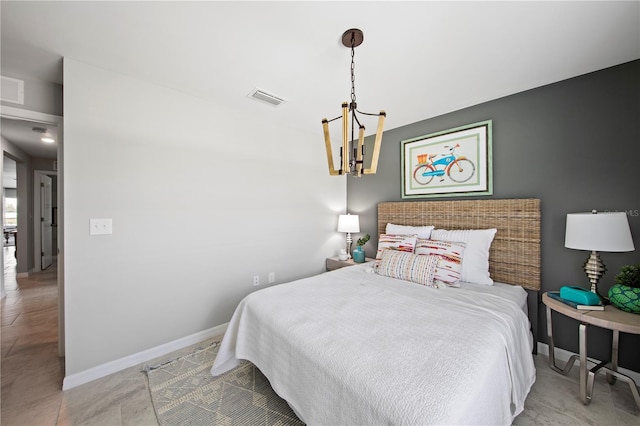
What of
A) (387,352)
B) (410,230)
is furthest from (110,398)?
(410,230)

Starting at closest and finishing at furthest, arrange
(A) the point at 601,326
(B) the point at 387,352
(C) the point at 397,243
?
1. (B) the point at 387,352
2. (A) the point at 601,326
3. (C) the point at 397,243

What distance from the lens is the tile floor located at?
5.02 feet

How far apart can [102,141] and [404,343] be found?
2.65m

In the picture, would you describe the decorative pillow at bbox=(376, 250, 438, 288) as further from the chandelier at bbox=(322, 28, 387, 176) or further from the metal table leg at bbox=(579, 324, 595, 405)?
the chandelier at bbox=(322, 28, 387, 176)

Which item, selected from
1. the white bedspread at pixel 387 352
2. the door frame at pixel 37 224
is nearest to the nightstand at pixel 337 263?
the white bedspread at pixel 387 352

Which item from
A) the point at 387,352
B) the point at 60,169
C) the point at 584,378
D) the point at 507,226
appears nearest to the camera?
the point at 387,352

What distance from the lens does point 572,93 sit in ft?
6.85

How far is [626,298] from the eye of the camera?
1.60 m

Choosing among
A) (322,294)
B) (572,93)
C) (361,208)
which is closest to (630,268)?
(572,93)

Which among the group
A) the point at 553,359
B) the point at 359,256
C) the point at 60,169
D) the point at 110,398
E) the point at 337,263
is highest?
the point at 60,169

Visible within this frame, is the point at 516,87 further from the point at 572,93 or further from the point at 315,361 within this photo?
the point at 315,361

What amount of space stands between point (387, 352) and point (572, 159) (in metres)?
2.36

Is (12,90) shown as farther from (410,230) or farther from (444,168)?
(444,168)

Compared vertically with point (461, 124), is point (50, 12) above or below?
above
